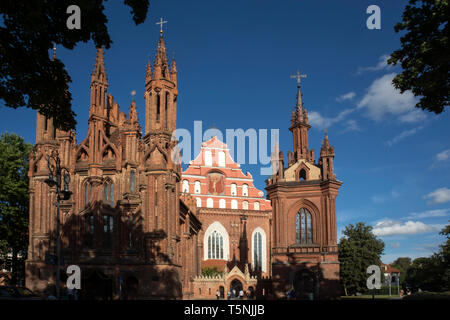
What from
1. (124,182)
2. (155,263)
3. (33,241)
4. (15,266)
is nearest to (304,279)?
(155,263)

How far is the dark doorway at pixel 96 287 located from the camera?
34875 millimetres

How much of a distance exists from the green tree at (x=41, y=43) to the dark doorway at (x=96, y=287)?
22640 millimetres

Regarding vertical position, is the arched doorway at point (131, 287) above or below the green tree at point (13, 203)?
below

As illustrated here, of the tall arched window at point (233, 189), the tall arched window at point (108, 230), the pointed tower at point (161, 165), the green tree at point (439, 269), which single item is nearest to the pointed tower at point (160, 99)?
the pointed tower at point (161, 165)

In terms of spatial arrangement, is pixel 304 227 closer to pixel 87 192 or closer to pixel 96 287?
pixel 96 287

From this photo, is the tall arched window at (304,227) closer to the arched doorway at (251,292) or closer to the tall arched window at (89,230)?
the arched doorway at (251,292)

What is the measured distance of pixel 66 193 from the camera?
20.3 metres

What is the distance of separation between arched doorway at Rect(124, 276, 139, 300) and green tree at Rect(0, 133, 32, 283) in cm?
1376

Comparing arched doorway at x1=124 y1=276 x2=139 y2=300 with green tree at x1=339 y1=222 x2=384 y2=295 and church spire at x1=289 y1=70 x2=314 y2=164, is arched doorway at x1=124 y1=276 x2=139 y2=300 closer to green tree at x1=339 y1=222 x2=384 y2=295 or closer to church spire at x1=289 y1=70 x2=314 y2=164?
church spire at x1=289 y1=70 x2=314 y2=164

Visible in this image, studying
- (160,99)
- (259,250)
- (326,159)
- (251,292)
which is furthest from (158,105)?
(259,250)

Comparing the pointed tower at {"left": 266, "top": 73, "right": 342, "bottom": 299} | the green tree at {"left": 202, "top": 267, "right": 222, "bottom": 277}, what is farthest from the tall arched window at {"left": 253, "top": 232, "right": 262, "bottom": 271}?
the pointed tower at {"left": 266, "top": 73, "right": 342, "bottom": 299}

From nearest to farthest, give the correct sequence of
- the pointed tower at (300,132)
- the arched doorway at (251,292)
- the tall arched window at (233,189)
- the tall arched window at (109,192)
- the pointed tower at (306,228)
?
the tall arched window at (109,192)
the pointed tower at (306,228)
the pointed tower at (300,132)
the arched doorway at (251,292)
the tall arched window at (233,189)

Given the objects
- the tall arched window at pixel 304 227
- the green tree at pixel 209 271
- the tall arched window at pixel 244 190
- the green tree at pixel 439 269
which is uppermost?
the tall arched window at pixel 244 190

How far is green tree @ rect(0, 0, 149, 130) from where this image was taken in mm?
14188
